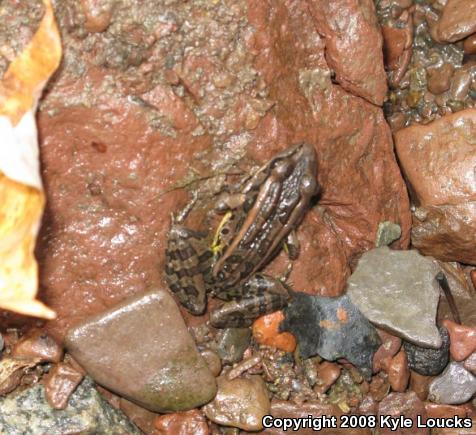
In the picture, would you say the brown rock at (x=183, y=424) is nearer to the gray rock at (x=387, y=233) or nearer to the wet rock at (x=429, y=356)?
the wet rock at (x=429, y=356)

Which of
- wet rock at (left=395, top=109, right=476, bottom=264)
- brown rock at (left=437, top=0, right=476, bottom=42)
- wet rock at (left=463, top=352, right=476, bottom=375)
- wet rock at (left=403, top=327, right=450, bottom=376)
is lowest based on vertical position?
wet rock at (left=463, top=352, right=476, bottom=375)

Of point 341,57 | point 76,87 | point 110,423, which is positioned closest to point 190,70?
point 76,87

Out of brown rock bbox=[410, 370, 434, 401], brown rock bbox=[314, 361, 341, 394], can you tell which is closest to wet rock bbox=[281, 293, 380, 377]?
brown rock bbox=[314, 361, 341, 394]

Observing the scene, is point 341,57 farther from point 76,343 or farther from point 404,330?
point 76,343

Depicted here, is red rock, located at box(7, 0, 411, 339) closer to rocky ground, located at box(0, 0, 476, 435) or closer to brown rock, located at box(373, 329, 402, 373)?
rocky ground, located at box(0, 0, 476, 435)

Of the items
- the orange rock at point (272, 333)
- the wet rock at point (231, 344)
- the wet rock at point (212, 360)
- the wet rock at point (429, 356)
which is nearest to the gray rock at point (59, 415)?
the wet rock at point (212, 360)

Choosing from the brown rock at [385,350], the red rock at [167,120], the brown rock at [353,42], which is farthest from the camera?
the brown rock at [385,350]
